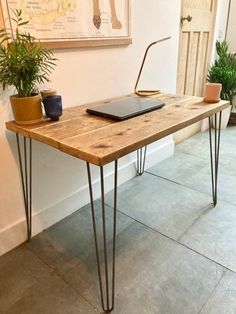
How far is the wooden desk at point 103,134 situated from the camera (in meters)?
0.94

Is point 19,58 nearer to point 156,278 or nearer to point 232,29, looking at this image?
point 156,278

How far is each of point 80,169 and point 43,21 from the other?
2.94 ft

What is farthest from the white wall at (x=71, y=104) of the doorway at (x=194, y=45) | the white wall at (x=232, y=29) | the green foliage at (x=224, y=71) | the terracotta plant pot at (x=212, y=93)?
the white wall at (x=232, y=29)

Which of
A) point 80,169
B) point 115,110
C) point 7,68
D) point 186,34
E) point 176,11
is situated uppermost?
point 176,11

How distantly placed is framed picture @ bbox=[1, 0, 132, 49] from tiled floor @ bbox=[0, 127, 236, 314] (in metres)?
1.08

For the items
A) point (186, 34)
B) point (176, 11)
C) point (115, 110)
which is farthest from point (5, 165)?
point (186, 34)

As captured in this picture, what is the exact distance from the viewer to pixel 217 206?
1.82m

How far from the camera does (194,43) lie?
2670 mm

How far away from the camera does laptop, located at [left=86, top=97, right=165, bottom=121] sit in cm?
126

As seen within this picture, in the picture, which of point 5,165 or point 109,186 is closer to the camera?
point 5,165

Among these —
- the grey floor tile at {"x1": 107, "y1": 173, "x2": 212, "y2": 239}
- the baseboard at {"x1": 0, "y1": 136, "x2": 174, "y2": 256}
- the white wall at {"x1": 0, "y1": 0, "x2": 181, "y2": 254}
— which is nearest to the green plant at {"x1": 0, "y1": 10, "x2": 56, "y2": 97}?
the white wall at {"x1": 0, "y1": 0, "x2": 181, "y2": 254}

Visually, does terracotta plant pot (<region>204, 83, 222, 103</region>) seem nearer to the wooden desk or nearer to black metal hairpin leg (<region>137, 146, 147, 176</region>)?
the wooden desk

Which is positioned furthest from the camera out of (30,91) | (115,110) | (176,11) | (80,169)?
(176,11)

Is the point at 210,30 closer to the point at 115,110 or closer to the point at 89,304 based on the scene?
the point at 115,110
